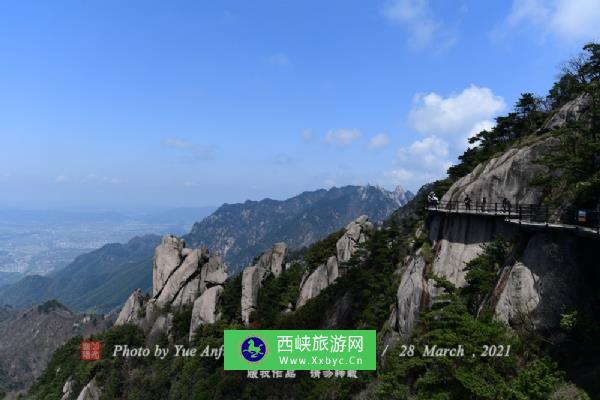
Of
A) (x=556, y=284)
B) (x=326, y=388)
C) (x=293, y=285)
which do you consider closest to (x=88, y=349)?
(x=293, y=285)

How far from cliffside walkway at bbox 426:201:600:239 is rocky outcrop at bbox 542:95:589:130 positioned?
8832 mm

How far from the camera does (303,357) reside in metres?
29.4

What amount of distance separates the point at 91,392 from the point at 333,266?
42.3m

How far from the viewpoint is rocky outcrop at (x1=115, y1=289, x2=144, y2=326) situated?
80625mm

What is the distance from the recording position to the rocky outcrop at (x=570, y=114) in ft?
117

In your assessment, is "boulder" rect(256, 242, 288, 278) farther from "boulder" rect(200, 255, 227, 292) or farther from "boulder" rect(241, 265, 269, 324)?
"boulder" rect(200, 255, 227, 292)

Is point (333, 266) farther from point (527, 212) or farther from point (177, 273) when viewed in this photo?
point (527, 212)

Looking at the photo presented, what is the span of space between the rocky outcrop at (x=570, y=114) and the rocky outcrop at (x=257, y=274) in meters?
47.2

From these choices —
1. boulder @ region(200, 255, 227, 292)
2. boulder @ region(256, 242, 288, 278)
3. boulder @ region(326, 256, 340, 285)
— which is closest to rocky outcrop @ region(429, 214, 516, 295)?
boulder @ region(326, 256, 340, 285)

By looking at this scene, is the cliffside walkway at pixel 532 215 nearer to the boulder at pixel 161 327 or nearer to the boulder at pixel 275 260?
the boulder at pixel 275 260

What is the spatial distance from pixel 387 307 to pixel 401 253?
8656 millimetres

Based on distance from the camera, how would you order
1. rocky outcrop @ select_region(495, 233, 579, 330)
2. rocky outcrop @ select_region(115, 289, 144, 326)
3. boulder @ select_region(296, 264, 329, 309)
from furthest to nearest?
rocky outcrop @ select_region(115, 289, 144, 326) < boulder @ select_region(296, 264, 329, 309) < rocky outcrop @ select_region(495, 233, 579, 330)

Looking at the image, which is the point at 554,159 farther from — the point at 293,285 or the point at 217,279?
the point at 217,279

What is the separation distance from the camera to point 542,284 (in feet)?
83.7
